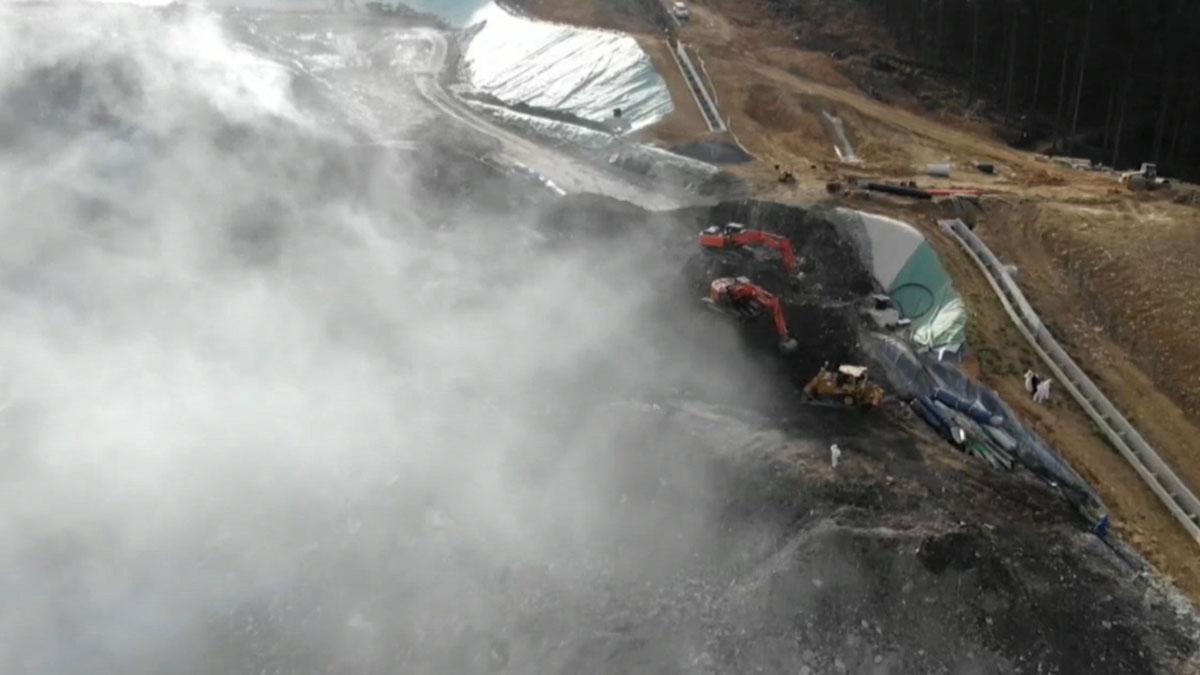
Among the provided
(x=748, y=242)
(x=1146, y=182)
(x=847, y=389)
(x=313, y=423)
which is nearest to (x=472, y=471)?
(x=313, y=423)

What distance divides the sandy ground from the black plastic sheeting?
1.25ft

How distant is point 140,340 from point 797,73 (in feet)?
83.4

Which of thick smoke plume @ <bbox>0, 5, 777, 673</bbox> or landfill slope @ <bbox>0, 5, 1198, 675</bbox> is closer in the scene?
landfill slope @ <bbox>0, 5, 1198, 675</bbox>

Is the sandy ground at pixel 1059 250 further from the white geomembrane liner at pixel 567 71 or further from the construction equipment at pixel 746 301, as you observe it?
the construction equipment at pixel 746 301

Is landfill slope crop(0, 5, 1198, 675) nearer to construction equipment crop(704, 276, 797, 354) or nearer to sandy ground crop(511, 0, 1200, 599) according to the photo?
construction equipment crop(704, 276, 797, 354)

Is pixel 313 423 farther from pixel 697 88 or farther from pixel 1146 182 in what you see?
pixel 1146 182

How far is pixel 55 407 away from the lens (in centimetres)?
1780

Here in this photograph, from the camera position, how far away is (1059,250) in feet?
67.8

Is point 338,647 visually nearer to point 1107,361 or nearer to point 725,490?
point 725,490

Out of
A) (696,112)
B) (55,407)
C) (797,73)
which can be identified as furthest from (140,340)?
(797,73)

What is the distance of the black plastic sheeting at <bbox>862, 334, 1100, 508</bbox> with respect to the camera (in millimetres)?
15227

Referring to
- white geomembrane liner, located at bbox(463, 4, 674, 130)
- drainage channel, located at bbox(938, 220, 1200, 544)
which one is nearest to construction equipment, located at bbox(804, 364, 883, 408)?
drainage channel, located at bbox(938, 220, 1200, 544)

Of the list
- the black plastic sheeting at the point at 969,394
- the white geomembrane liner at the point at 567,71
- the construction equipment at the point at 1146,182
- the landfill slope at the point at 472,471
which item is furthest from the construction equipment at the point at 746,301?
the white geomembrane liner at the point at 567,71

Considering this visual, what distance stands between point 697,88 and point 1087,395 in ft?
60.9
